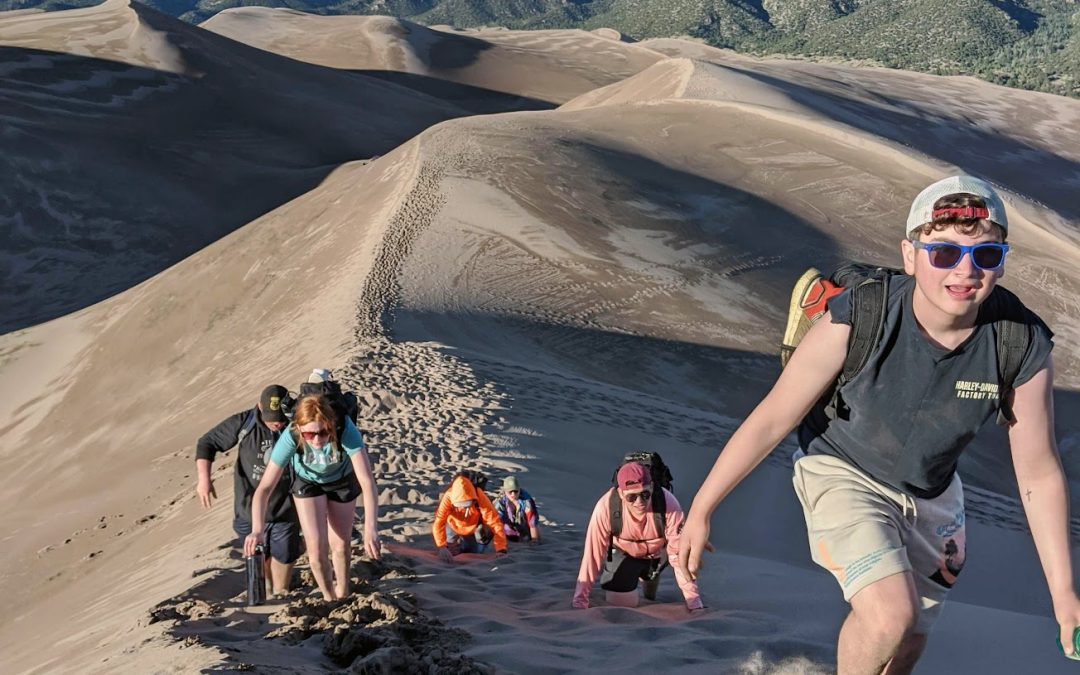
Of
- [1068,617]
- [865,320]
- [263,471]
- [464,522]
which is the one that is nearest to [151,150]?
[464,522]

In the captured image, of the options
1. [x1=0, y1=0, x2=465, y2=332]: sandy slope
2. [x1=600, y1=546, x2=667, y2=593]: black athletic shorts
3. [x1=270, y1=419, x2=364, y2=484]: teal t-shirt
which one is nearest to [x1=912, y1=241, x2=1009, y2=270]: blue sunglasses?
[x1=600, y1=546, x2=667, y2=593]: black athletic shorts

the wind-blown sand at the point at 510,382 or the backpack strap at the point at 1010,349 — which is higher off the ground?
the backpack strap at the point at 1010,349

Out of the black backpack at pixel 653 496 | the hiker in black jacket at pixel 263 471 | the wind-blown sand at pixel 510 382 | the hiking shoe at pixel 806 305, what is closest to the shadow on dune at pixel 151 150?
the wind-blown sand at pixel 510 382

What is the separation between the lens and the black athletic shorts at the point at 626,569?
17.0 feet

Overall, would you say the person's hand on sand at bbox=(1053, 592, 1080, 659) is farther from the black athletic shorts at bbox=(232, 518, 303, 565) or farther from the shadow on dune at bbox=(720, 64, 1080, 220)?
the shadow on dune at bbox=(720, 64, 1080, 220)

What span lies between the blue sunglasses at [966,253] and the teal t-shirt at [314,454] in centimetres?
307

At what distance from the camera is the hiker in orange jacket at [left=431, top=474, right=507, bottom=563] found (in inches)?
263

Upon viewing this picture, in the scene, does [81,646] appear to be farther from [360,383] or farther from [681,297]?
[681,297]

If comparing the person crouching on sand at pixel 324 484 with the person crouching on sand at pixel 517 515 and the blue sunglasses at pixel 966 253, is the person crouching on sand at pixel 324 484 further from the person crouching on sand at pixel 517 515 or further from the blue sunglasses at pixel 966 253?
the blue sunglasses at pixel 966 253

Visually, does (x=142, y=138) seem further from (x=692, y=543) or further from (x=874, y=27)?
(x=874, y=27)

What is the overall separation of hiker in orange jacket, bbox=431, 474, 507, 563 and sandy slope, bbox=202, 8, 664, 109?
4116 centimetres

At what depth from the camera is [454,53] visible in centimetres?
5369

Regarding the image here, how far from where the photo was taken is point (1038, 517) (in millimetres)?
2824

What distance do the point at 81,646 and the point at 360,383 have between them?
4.75m
